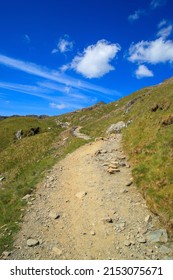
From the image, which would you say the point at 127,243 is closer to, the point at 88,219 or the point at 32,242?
the point at 88,219

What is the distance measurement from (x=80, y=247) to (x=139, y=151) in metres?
12.1

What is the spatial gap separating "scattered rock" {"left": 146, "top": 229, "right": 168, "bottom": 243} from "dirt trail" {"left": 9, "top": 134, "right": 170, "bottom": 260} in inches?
11.0

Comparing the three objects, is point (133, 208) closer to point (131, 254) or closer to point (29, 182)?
point (131, 254)

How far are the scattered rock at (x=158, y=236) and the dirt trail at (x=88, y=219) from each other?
0.28 meters

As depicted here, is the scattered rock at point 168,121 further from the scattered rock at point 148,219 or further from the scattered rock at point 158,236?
the scattered rock at point 158,236

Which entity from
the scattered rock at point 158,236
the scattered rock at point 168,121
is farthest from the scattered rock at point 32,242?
the scattered rock at point 168,121

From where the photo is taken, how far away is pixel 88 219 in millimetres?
16844

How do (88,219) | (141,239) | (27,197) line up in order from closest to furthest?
(141,239), (88,219), (27,197)

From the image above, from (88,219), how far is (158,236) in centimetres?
417

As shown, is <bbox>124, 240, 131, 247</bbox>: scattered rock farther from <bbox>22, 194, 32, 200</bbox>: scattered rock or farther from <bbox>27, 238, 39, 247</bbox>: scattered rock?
<bbox>22, 194, 32, 200</bbox>: scattered rock

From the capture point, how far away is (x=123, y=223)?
16172mm

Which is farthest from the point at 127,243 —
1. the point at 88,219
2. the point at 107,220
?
the point at 88,219

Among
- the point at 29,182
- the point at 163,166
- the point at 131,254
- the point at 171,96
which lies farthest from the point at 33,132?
the point at 131,254
